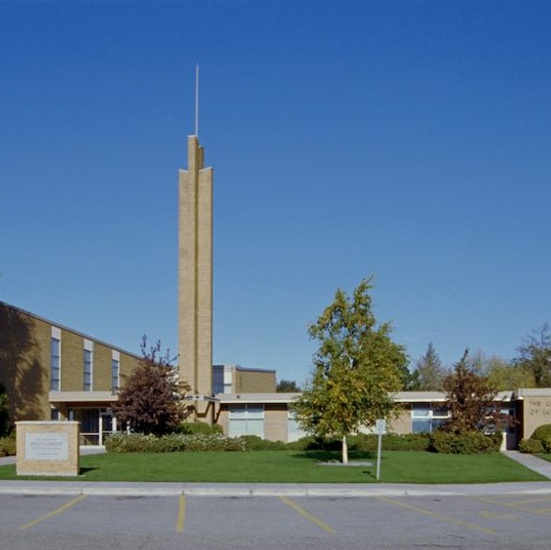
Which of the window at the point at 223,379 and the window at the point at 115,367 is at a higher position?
the window at the point at 115,367

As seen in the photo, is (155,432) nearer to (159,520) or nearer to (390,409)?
(390,409)

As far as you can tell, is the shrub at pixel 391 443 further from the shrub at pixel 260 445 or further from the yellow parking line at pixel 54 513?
the yellow parking line at pixel 54 513

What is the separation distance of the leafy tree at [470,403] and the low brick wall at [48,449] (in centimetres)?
2096

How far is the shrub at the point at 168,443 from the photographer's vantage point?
136 ft

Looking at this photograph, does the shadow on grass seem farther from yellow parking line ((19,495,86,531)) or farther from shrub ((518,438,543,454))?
yellow parking line ((19,495,86,531))

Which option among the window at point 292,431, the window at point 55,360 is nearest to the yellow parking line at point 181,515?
the window at point 292,431

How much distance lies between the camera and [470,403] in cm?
4181

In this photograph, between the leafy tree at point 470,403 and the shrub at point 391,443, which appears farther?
the shrub at point 391,443

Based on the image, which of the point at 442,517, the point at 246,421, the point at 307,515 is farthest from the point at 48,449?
the point at 246,421

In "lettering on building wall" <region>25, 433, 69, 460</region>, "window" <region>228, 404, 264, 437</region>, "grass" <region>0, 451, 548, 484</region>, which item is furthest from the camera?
"window" <region>228, 404, 264, 437</region>

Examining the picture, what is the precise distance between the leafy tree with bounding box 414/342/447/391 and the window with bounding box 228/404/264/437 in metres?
43.5

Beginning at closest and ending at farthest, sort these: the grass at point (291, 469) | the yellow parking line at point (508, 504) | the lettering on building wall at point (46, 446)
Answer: the yellow parking line at point (508, 504) → the grass at point (291, 469) → the lettering on building wall at point (46, 446)

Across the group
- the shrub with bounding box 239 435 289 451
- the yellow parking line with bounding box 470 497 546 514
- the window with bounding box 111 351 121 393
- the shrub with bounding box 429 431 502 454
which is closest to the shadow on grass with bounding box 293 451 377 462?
the shrub with bounding box 429 431 502 454

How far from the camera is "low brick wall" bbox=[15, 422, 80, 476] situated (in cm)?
2652
